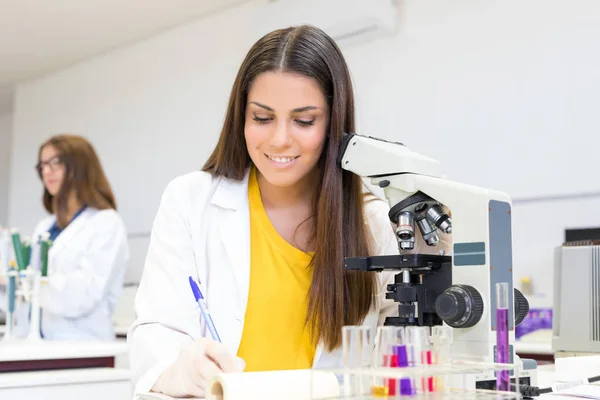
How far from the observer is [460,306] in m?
0.98

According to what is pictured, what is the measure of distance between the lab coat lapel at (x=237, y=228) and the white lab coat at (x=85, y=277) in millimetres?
1806

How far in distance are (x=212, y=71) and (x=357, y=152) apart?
3837 millimetres

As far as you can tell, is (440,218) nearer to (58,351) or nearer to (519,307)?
(519,307)

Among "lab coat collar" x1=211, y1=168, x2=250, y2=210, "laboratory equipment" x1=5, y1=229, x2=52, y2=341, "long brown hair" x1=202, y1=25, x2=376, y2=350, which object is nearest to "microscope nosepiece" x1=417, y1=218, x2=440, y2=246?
"long brown hair" x1=202, y1=25, x2=376, y2=350

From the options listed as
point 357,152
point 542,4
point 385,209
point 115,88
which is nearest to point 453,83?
point 542,4

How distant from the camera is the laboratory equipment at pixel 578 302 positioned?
6.17ft

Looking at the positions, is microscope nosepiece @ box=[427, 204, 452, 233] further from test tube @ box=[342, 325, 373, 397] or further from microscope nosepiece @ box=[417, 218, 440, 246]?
test tube @ box=[342, 325, 373, 397]

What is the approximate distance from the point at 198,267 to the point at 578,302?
109 centimetres

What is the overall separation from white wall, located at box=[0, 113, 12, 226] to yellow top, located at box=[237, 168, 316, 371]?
6.94 metres

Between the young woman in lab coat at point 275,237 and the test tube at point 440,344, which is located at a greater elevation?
the young woman in lab coat at point 275,237

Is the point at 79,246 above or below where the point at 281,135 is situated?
below

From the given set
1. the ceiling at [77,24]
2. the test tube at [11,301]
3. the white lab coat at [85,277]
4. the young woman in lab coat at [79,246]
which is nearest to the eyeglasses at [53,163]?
the young woman in lab coat at [79,246]

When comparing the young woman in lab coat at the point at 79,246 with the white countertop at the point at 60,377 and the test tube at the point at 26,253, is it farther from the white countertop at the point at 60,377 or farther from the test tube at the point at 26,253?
the white countertop at the point at 60,377

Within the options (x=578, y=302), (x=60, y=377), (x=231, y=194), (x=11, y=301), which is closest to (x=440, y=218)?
(x=231, y=194)
